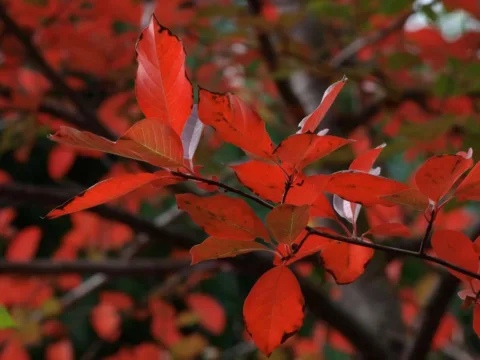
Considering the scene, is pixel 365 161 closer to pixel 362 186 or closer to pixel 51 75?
pixel 362 186

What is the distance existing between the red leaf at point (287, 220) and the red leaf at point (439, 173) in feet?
0.19

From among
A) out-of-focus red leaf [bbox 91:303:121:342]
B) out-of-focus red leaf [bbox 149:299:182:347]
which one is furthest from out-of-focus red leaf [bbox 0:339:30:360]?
out-of-focus red leaf [bbox 149:299:182:347]

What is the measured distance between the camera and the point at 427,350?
90 centimetres

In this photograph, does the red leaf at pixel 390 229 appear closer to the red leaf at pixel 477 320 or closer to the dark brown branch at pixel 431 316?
the red leaf at pixel 477 320

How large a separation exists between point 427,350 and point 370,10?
54 cm

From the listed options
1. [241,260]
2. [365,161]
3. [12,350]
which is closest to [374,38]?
[241,260]

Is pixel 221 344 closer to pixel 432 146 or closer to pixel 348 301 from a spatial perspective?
pixel 348 301

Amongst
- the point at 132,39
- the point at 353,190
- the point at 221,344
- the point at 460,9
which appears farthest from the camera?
the point at 221,344

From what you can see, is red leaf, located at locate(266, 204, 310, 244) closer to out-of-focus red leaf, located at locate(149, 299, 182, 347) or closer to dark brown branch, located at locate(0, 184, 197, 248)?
dark brown branch, located at locate(0, 184, 197, 248)

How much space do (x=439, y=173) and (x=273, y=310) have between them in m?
0.11

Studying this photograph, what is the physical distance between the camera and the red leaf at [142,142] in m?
0.26

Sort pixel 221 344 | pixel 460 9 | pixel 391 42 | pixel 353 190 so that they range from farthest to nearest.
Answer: pixel 221 344 < pixel 391 42 < pixel 460 9 < pixel 353 190

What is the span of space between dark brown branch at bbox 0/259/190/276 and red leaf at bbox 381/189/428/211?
0.75m

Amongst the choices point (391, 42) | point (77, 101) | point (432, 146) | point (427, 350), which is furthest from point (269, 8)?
point (427, 350)
